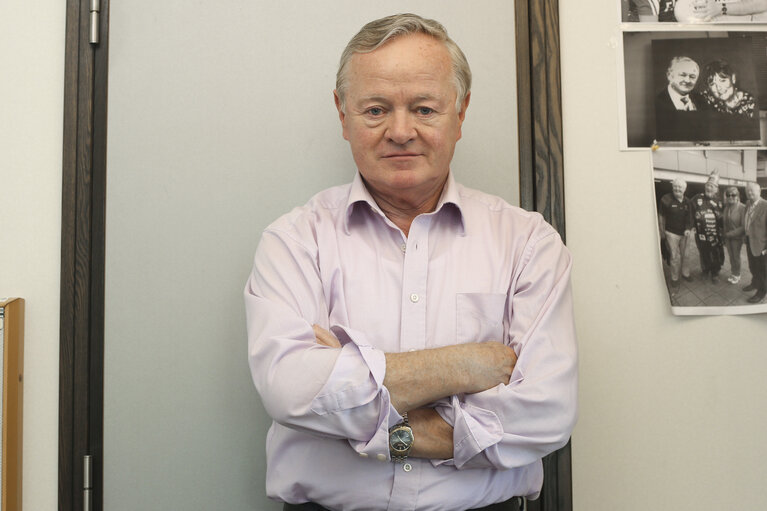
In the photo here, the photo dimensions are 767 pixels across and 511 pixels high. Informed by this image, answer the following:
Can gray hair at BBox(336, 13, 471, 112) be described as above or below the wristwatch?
above

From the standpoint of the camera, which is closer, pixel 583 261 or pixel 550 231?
pixel 550 231

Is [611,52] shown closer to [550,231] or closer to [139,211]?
[550,231]

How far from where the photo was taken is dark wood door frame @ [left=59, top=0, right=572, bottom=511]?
1594mm

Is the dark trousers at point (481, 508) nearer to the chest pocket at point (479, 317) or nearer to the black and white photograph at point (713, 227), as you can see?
the chest pocket at point (479, 317)

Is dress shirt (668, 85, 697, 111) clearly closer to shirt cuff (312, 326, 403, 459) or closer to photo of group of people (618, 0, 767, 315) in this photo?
photo of group of people (618, 0, 767, 315)

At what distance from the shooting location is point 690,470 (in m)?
1.64

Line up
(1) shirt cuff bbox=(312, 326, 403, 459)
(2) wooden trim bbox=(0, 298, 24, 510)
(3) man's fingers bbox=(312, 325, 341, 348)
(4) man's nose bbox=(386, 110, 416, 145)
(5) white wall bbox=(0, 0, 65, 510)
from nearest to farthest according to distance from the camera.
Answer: (1) shirt cuff bbox=(312, 326, 403, 459)
(3) man's fingers bbox=(312, 325, 341, 348)
(4) man's nose bbox=(386, 110, 416, 145)
(2) wooden trim bbox=(0, 298, 24, 510)
(5) white wall bbox=(0, 0, 65, 510)

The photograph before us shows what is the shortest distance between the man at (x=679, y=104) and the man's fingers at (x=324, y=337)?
111 cm

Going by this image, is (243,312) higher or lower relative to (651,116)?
lower

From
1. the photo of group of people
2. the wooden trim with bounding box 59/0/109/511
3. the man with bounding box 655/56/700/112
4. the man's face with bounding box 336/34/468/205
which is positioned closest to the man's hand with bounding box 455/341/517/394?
the man's face with bounding box 336/34/468/205

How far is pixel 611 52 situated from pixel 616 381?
939mm

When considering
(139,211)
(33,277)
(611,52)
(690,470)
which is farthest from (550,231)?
(33,277)

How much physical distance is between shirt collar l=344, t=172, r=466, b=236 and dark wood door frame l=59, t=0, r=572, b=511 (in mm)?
333

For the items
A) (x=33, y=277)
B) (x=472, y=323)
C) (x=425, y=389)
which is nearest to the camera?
(x=425, y=389)
